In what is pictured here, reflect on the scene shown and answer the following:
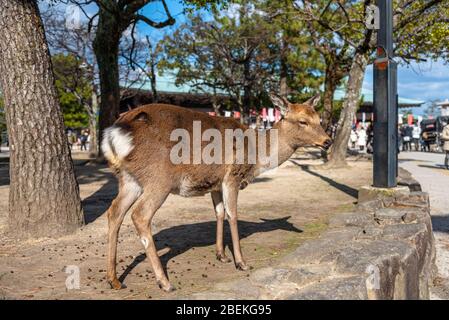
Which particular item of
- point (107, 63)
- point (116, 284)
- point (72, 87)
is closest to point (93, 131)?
point (72, 87)

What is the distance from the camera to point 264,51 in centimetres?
2805

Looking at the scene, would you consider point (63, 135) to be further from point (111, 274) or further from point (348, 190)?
point (348, 190)

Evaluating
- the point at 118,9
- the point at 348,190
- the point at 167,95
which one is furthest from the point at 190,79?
the point at 348,190

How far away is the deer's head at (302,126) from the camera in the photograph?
5.20 metres

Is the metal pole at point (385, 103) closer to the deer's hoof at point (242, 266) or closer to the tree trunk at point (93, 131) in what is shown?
the deer's hoof at point (242, 266)

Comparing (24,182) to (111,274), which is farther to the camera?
(24,182)

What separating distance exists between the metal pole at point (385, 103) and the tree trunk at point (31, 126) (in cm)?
505

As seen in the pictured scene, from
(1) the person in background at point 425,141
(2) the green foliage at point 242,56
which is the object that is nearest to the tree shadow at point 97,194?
(2) the green foliage at point 242,56

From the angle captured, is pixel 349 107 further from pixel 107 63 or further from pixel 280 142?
pixel 280 142

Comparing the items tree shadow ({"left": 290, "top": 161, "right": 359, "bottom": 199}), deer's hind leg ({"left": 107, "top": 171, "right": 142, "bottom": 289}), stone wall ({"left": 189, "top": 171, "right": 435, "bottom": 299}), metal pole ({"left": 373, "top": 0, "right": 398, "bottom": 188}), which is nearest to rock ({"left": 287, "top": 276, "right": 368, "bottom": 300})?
stone wall ({"left": 189, "top": 171, "right": 435, "bottom": 299})

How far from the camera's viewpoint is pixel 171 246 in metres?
5.38

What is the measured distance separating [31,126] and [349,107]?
11.0 m

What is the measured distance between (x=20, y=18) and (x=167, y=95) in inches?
1029

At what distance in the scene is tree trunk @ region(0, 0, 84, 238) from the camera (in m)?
5.62
